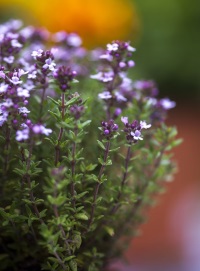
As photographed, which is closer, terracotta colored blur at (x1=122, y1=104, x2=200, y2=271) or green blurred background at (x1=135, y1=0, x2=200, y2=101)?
→ terracotta colored blur at (x1=122, y1=104, x2=200, y2=271)

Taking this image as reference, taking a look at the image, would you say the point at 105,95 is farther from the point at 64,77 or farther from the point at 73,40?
the point at 73,40

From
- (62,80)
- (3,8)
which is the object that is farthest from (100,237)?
(3,8)

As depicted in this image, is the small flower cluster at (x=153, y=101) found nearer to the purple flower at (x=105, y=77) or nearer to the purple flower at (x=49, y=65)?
the purple flower at (x=105, y=77)

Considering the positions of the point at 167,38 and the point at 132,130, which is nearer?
the point at 132,130

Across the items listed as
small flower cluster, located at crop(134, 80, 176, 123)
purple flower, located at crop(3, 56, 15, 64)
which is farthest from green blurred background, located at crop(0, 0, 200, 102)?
purple flower, located at crop(3, 56, 15, 64)

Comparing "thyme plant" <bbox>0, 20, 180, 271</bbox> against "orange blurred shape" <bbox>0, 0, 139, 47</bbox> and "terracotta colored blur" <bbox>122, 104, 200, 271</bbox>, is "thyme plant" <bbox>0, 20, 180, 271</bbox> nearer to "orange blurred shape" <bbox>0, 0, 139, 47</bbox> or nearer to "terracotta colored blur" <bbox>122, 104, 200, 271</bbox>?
"terracotta colored blur" <bbox>122, 104, 200, 271</bbox>

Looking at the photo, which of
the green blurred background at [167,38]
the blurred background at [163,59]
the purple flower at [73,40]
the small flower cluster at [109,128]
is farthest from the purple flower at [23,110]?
the green blurred background at [167,38]

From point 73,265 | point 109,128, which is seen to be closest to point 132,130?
point 109,128
